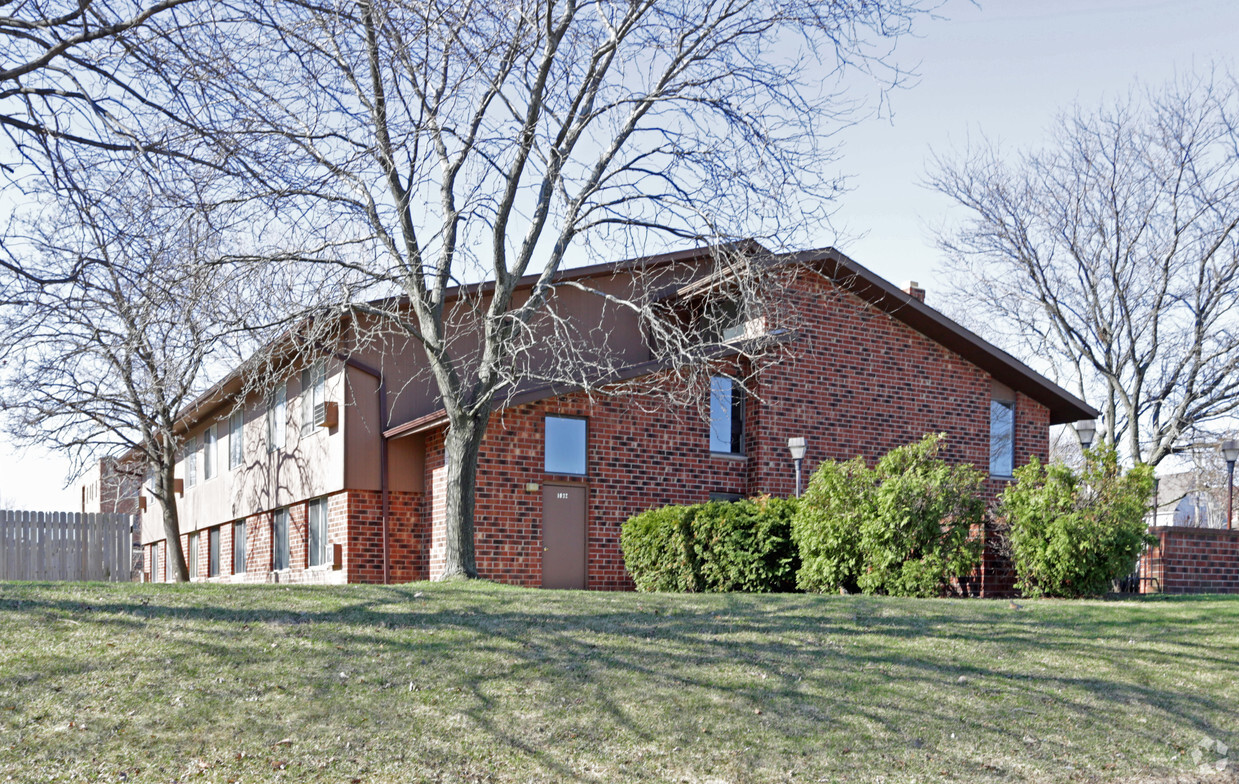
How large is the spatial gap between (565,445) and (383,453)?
122 inches

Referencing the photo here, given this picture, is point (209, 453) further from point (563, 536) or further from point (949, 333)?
point (949, 333)

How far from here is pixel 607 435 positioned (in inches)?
773

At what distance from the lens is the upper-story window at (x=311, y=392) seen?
2059 centimetres

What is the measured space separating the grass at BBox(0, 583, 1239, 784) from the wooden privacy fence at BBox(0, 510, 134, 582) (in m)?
15.7

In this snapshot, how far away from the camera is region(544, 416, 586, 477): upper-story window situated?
19188mm

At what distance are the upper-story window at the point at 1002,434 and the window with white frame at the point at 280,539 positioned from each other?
1412cm

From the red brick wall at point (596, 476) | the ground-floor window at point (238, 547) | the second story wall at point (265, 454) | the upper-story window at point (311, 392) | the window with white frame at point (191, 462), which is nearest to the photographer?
the red brick wall at point (596, 476)

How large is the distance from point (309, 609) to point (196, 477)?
21596 millimetres

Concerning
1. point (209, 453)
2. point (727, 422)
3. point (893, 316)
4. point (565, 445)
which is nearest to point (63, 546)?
point (209, 453)

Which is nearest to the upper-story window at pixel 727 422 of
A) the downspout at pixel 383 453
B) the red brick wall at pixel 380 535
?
the red brick wall at pixel 380 535

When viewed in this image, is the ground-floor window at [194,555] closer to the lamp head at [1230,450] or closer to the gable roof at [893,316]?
the gable roof at [893,316]

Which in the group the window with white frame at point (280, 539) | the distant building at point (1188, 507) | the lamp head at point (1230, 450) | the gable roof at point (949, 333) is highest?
the gable roof at point (949, 333)

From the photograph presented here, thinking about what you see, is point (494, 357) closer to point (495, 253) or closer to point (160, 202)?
point (495, 253)

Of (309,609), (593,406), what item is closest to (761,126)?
(593,406)
